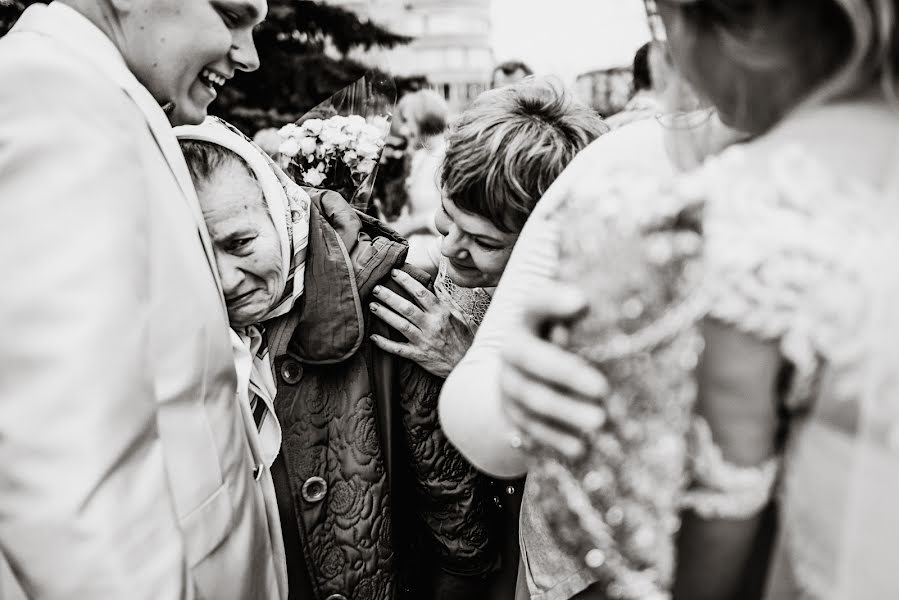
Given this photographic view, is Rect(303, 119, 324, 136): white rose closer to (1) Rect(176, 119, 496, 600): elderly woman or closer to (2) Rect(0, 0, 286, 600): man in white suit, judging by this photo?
(1) Rect(176, 119, 496, 600): elderly woman

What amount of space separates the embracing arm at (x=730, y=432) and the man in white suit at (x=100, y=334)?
0.73 m

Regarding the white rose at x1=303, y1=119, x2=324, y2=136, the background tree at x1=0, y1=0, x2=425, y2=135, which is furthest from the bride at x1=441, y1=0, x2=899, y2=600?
the background tree at x1=0, y1=0, x2=425, y2=135

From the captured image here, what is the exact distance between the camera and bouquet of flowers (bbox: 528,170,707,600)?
63 centimetres

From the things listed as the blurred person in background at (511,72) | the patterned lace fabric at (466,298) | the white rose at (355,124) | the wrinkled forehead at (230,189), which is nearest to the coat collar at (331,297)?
the wrinkled forehead at (230,189)

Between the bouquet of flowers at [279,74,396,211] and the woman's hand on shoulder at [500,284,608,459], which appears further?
the bouquet of flowers at [279,74,396,211]

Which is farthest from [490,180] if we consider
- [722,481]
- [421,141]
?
[421,141]

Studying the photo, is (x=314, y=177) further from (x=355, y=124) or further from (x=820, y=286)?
(x=820, y=286)

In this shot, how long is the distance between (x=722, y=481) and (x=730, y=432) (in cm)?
Result: 5

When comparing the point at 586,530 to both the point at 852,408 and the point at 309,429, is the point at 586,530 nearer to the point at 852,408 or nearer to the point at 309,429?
the point at 852,408

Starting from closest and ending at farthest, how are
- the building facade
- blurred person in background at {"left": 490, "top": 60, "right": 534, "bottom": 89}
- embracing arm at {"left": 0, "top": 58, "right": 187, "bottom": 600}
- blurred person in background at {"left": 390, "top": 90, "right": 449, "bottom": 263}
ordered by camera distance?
1. embracing arm at {"left": 0, "top": 58, "right": 187, "bottom": 600}
2. blurred person in background at {"left": 390, "top": 90, "right": 449, "bottom": 263}
3. blurred person in background at {"left": 490, "top": 60, "right": 534, "bottom": 89}
4. the building facade

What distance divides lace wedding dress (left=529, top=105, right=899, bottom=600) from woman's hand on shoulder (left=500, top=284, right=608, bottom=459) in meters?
0.02

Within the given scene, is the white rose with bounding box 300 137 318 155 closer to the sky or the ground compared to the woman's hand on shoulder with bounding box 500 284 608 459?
closer to the ground

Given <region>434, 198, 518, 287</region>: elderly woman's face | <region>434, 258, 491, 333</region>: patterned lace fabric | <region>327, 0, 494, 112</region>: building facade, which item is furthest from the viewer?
<region>327, 0, 494, 112</region>: building facade

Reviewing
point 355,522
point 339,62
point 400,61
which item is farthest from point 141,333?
point 400,61
